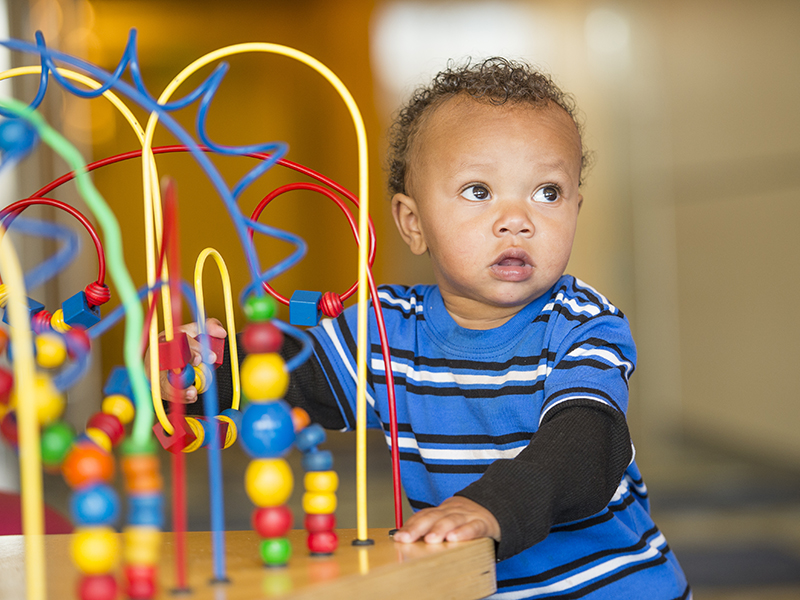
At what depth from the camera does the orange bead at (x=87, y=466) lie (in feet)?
1.33

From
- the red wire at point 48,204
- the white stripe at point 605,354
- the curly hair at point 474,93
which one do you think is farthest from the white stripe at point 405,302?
the red wire at point 48,204

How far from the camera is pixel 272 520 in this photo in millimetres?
472

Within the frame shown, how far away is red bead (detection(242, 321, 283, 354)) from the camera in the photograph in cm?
45

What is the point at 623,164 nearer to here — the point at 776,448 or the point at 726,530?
the point at 776,448

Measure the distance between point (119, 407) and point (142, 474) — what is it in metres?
0.15

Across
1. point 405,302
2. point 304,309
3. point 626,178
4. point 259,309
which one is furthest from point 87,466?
point 626,178

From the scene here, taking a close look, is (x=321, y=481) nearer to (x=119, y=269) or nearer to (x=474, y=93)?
(x=119, y=269)

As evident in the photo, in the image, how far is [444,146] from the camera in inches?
34.3

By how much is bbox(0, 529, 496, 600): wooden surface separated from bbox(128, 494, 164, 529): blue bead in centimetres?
5

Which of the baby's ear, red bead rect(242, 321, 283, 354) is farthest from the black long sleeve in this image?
the baby's ear

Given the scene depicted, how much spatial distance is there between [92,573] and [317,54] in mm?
4855

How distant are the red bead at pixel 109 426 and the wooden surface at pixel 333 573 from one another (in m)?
0.09

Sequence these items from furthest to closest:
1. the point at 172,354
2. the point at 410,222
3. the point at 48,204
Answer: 1. the point at 410,222
2. the point at 48,204
3. the point at 172,354

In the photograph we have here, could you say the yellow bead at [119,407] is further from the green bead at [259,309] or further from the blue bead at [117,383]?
the green bead at [259,309]
